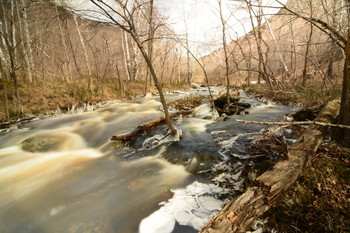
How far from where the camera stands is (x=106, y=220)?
245 cm

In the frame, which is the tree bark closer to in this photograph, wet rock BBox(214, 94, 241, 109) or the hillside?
the hillside

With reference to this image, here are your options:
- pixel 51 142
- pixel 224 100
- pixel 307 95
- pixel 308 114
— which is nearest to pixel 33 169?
pixel 51 142

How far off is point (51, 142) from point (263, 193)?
17.5 feet

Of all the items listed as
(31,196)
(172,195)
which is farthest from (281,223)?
(31,196)

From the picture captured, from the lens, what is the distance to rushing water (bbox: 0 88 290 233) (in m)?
2.43

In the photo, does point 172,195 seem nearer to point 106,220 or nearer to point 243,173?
point 106,220

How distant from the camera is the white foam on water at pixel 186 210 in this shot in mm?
2299

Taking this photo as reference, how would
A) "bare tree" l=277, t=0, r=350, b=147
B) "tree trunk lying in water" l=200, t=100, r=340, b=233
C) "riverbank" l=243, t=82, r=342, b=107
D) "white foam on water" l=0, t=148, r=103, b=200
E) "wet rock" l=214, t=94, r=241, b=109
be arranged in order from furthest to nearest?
"wet rock" l=214, t=94, r=241, b=109 < "riverbank" l=243, t=82, r=342, b=107 < "white foam on water" l=0, t=148, r=103, b=200 < "bare tree" l=277, t=0, r=350, b=147 < "tree trunk lying in water" l=200, t=100, r=340, b=233

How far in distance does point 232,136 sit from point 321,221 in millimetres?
2767

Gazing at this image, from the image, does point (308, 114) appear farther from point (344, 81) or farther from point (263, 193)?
point (263, 193)

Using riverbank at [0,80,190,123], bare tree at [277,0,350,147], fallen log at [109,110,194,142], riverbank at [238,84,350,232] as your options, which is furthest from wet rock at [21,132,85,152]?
bare tree at [277,0,350,147]

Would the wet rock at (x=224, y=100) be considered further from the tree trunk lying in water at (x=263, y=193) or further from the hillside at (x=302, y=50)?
the tree trunk lying in water at (x=263, y=193)

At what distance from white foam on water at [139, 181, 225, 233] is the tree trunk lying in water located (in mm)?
930

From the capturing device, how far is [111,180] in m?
3.39
